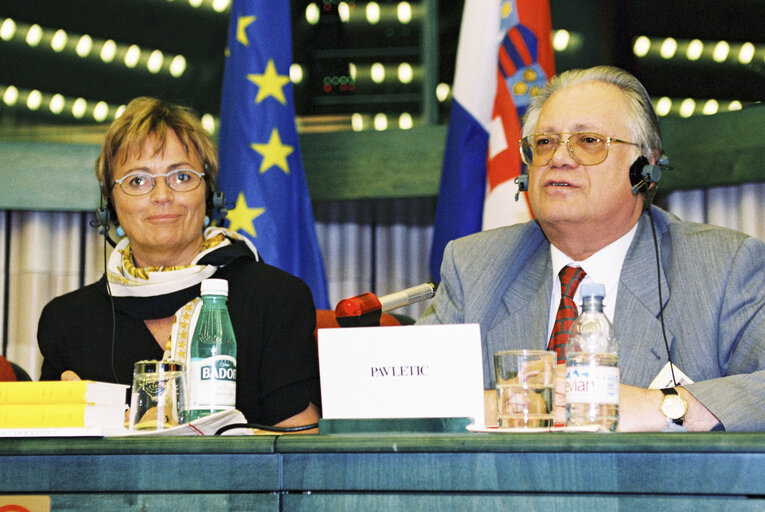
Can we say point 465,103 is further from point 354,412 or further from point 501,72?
point 354,412

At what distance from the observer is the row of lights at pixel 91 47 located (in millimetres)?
4523

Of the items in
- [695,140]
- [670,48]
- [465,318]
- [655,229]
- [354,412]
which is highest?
[670,48]

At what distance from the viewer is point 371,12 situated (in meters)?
4.79

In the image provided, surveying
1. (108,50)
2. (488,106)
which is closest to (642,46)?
(488,106)

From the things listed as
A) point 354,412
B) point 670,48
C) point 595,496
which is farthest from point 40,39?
point 595,496

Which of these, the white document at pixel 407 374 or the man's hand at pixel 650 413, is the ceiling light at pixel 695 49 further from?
the white document at pixel 407 374

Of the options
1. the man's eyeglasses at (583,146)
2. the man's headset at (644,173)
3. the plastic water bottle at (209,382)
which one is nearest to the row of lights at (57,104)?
the man's eyeglasses at (583,146)

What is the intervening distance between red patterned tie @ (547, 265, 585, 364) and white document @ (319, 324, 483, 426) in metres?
0.60

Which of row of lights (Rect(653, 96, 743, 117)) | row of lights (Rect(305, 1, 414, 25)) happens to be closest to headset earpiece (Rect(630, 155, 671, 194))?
row of lights (Rect(653, 96, 743, 117))

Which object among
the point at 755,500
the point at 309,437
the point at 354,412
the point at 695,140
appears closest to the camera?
the point at 755,500

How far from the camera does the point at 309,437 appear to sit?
1.10 m

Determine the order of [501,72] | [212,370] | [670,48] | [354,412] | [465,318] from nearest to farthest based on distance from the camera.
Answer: [354,412]
[212,370]
[465,318]
[501,72]
[670,48]

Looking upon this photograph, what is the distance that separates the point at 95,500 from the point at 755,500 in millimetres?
753

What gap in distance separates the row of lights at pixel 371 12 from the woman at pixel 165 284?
2619 millimetres
